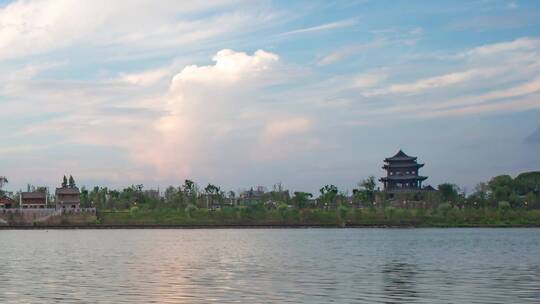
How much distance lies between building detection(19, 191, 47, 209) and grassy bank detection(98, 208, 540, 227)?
745 inches

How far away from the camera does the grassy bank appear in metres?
174

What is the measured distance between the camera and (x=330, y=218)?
178625mm

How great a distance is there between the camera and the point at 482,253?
75562 mm

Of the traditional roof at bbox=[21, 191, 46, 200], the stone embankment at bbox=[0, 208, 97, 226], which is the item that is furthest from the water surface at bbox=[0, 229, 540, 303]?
the traditional roof at bbox=[21, 191, 46, 200]

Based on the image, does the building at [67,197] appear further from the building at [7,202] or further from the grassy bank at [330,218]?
the grassy bank at [330,218]

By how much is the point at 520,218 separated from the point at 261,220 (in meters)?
59.7

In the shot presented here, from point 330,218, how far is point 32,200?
72.8 m

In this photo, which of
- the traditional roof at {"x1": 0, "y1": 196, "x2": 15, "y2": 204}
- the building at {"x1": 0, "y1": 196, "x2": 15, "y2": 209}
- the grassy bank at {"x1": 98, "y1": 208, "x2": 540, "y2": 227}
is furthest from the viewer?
the traditional roof at {"x1": 0, "y1": 196, "x2": 15, "y2": 204}

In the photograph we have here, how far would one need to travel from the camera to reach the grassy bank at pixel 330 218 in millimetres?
174375

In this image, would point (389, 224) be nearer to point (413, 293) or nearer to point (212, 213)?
point (212, 213)

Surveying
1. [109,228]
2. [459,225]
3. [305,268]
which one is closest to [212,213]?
[109,228]

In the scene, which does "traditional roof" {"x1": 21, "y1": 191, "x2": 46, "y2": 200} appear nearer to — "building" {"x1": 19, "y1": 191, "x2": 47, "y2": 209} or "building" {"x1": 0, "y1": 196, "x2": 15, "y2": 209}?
"building" {"x1": 19, "y1": 191, "x2": 47, "y2": 209}

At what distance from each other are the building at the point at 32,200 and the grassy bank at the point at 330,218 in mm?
→ 18930

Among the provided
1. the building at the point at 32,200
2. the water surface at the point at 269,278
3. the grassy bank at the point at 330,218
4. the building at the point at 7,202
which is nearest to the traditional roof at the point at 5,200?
the building at the point at 7,202
